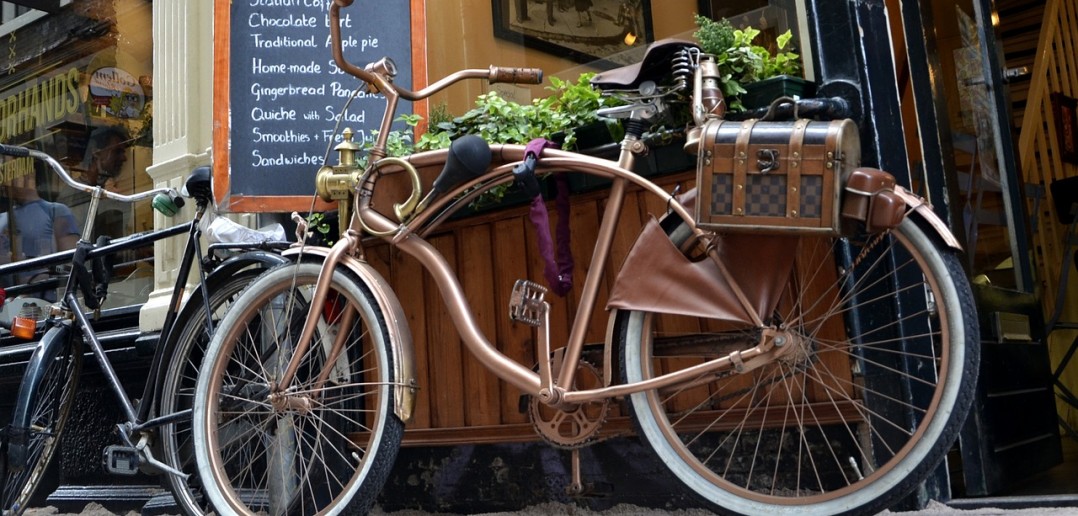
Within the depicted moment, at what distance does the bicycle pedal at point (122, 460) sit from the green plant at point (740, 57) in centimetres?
232

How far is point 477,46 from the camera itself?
14.0ft

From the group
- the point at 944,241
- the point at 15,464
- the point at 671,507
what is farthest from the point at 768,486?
the point at 15,464

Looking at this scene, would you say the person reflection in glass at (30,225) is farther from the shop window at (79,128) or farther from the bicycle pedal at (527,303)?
the bicycle pedal at (527,303)

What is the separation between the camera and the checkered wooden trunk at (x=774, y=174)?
212cm

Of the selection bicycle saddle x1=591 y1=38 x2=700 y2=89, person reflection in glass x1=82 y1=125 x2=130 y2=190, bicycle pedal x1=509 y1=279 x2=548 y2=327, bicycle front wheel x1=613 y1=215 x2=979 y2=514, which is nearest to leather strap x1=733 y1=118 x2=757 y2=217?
bicycle front wheel x1=613 y1=215 x2=979 y2=514

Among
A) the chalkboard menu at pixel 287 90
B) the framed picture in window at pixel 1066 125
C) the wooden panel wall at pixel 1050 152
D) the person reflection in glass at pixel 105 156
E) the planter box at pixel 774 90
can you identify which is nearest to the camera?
the planter box at pixel 774 90

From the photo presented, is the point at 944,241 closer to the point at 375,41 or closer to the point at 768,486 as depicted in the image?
the point at 768,486

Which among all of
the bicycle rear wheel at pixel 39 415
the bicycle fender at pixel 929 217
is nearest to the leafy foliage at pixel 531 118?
the bicycle fender at pixel 929 217

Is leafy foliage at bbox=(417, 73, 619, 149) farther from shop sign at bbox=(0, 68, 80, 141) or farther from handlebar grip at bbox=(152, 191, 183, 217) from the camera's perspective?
shop sign at bbox=(0, 68, 80, 141)

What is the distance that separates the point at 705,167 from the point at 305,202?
1799mm

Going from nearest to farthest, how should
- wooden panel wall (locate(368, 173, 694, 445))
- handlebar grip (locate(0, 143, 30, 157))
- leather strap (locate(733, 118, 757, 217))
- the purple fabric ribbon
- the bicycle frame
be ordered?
leather strap (locate(733, 118, 757, 217)) → the bicycle frame → the purple fabric ribbon → wooden panel wall (locate(368, 173, 694, 445)) → handlebar grip (locate(0, 143, 30, 157))

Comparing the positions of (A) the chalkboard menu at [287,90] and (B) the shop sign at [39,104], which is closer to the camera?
(A) the chalkboard menu at [287,90]

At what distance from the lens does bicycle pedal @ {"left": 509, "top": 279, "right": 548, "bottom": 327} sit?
2.55 metres

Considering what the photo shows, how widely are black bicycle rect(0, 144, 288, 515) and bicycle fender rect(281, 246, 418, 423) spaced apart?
471 millimetres
